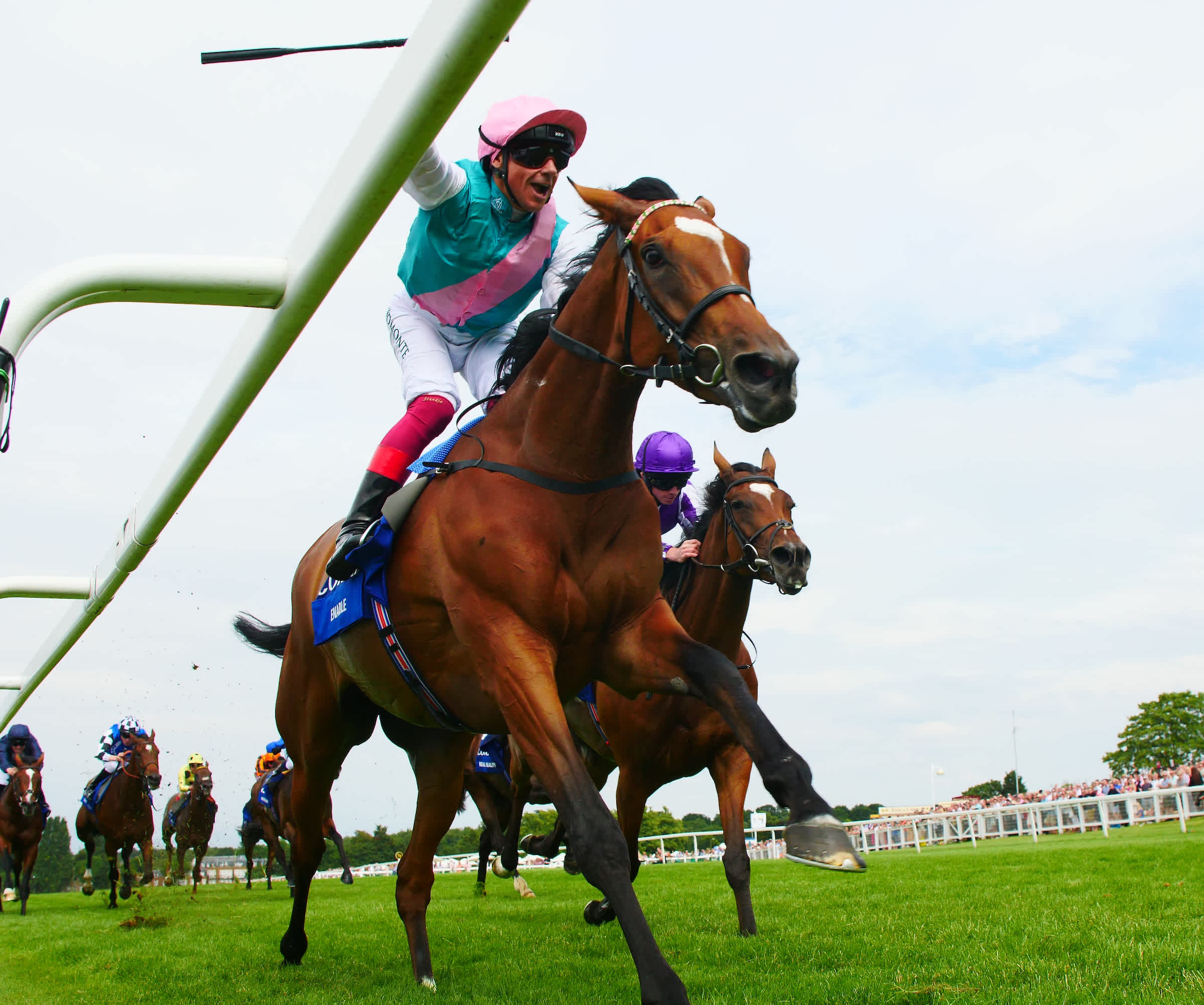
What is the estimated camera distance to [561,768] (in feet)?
11.7

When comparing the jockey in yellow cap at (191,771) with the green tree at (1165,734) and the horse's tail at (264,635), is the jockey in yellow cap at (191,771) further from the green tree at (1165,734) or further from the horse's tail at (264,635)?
the green tree at (1165,734)

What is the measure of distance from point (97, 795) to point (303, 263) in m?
16.8

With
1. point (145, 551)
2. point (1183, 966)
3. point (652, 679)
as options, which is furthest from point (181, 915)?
point (1183, 966)

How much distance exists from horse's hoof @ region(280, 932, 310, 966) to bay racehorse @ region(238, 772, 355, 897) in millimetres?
9523

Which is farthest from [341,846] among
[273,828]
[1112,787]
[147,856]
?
[1112,787]

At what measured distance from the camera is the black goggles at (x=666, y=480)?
24.9 ft

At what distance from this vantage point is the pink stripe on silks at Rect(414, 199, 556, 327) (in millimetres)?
4996

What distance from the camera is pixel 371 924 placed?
8.74 meters

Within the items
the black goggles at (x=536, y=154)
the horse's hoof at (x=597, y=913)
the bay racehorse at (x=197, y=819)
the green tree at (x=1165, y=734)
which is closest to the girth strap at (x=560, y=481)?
the black goggles at (x=536, y=154)

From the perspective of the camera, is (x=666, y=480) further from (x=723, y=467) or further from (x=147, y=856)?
(x=147, y=856)

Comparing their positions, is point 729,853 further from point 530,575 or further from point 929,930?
point 530,575

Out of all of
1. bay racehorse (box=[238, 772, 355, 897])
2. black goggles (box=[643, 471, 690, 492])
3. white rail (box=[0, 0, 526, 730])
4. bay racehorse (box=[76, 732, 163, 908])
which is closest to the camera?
white rail (box=[0, 0, 526, 730])

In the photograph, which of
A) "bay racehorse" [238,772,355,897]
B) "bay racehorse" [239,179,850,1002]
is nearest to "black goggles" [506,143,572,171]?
"bay racehorse" [239,179,850,1002]

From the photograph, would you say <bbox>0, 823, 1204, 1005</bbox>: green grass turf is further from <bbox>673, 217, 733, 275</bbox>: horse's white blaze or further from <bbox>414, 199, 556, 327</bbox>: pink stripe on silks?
<bbox>414, 199, 556, 327</bbox>: pink stripe on silks
